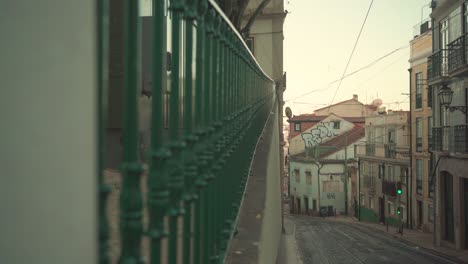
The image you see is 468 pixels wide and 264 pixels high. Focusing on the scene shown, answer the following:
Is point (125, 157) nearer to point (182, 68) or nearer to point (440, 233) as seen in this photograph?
point (182, 68)

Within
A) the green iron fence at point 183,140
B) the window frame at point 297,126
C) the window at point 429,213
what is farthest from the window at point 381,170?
the green iron fence at point 183,140

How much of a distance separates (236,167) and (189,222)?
5.02 feet

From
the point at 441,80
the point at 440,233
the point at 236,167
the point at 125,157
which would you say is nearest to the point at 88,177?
the point at 125,157

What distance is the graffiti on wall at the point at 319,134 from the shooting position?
49625 millimetres

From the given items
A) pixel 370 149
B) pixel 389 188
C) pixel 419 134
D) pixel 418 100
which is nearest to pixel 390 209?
pixel 389 188

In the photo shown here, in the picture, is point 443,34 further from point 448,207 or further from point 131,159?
point 131,159

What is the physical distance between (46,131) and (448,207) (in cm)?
2483

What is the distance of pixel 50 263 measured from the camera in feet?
2.11

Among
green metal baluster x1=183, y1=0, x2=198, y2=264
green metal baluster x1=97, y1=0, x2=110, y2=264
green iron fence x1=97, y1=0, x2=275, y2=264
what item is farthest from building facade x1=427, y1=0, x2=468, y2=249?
green metal baluster x1=97, y1=0, x2=110, y2=264

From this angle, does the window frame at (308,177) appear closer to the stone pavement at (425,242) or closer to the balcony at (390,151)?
the balcony at (390,151)

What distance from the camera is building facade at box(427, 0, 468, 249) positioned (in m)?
19.7

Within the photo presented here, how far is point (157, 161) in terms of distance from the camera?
1.37 meters

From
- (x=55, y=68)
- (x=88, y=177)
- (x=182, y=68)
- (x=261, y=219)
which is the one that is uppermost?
(x=182, y=68)

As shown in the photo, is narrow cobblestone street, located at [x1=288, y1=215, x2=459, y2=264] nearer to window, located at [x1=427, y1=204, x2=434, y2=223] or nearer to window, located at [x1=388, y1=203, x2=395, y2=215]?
window, located at [x1=427, y1=204, x2=434, y2=223]
